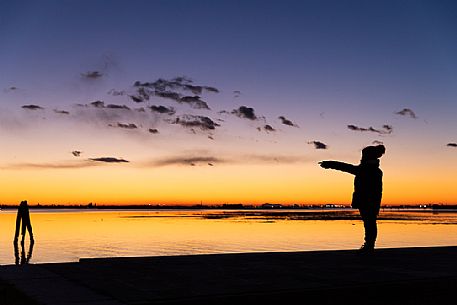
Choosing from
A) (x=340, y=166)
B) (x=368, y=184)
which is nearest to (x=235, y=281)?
(x=340, y=166)

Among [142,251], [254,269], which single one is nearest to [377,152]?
[254,269]

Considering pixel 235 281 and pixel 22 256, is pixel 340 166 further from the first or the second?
pixel 22 256

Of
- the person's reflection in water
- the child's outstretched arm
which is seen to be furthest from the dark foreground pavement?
the person's reflection in water

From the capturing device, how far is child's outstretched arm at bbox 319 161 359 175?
14291 mm

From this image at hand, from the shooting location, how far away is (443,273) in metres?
10.7

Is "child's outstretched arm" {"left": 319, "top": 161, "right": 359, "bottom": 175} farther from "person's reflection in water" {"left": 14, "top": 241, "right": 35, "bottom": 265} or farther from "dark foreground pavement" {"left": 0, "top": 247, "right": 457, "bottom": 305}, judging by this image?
"person's reflection in water" {"left": 14, "top": 241, "right": 35, "bottom": 265}

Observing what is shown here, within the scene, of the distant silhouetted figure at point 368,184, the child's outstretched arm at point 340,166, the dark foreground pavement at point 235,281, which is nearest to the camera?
the dark foreground pavement at point 235,281

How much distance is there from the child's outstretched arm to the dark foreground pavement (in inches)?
102

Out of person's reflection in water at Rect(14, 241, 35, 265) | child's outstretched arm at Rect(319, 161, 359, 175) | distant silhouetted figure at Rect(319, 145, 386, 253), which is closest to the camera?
child's outstretched arm at Rect(319, 161, 359, 175)

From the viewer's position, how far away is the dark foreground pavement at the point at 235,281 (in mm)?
8109

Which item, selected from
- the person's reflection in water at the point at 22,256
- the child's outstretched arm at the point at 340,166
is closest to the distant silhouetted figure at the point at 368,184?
the child's outstretched arm at the point at 340,166

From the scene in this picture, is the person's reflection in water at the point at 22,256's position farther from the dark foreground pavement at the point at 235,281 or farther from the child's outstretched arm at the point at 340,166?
the child's outstretched arm at the point at 340,166

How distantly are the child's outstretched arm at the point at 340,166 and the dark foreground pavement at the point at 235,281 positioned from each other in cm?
259

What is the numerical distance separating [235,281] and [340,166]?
6.14 metres
